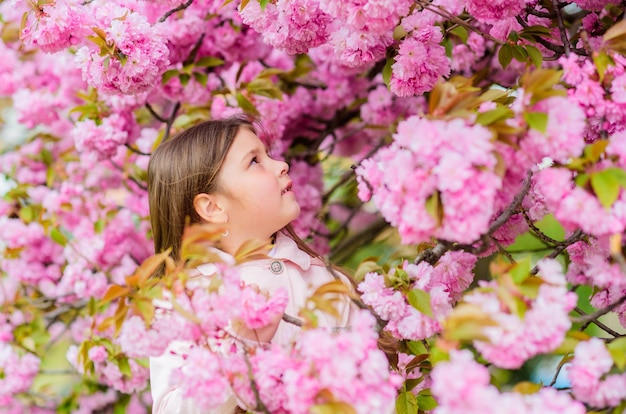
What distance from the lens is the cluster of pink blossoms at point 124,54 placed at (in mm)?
1950

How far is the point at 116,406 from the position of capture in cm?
A: 339

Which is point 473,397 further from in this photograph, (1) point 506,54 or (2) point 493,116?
(1) point 506,54

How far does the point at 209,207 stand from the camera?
198 centimetres

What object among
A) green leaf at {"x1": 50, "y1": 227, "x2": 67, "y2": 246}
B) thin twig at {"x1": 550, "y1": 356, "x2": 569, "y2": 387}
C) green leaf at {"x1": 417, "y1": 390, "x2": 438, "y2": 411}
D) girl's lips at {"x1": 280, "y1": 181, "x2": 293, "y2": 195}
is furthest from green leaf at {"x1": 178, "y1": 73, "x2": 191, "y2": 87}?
thin twig at {"x1": 550, "y1": 356, "x2": 569, "y2": 387}

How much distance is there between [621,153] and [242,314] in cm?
71

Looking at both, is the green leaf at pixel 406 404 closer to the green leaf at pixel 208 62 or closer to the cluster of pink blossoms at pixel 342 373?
the cluster of pink blossoms at pixel 342 373

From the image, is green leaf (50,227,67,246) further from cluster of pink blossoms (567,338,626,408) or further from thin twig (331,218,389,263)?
cluster of pink blossoms (567,338,626,408)

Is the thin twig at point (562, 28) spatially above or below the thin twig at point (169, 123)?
above

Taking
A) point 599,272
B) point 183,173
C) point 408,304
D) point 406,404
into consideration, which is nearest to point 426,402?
point 406,404

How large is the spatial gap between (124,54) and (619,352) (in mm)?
1395

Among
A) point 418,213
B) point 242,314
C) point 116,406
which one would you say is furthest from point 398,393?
point 116,406

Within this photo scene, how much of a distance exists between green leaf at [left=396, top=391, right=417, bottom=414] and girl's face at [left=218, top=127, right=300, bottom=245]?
0.54 m

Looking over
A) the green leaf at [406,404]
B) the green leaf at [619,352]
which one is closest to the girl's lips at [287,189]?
the green leaf at [406,404]

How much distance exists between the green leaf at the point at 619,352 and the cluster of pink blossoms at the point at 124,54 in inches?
52.2
